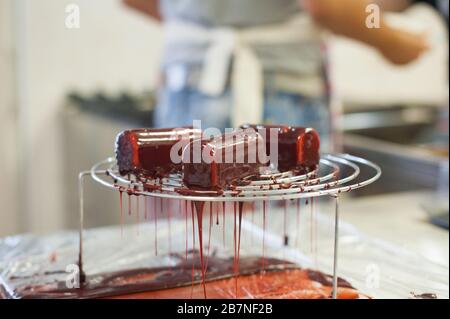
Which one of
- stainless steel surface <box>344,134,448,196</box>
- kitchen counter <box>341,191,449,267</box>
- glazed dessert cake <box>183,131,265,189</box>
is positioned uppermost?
glazed dessert cake <box>183,131,265,189</box>

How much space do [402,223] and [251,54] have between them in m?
0.81

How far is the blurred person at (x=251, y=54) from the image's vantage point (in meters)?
1.85

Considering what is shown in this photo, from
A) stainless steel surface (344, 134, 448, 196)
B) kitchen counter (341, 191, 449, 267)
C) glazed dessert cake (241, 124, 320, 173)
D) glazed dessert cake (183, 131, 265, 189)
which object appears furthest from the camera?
stainless steel surface (344, 134, 448, 196)

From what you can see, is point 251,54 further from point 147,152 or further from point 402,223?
point 147,152

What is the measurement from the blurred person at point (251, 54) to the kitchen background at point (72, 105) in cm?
27

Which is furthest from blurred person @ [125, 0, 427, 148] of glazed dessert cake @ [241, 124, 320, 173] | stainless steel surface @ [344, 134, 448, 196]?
glazed dessert cake @ [241, 124, 320, 173]

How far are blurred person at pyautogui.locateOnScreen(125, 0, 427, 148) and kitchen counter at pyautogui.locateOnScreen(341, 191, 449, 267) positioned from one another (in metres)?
0.49

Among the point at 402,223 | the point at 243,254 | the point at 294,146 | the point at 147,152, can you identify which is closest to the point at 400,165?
the point at 402,223

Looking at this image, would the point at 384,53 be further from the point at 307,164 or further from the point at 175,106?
the point at 307,164

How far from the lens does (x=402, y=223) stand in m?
1.34

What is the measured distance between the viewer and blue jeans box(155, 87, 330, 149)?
187 centimetres

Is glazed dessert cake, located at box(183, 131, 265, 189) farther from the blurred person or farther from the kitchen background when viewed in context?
the kitchen background

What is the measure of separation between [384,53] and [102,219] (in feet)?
4.52
